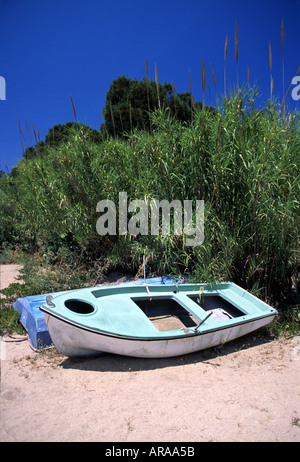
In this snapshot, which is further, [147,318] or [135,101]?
[135,101]

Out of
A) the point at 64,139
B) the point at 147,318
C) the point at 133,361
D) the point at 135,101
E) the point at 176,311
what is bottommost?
the point at 133,361

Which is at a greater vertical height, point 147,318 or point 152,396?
point 147,318

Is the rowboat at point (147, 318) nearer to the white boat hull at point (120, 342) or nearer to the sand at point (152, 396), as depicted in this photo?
the white boat hull at point (120, 342)

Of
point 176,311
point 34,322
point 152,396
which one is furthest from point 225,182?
point 34,322

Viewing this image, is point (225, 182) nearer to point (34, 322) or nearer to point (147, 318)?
point (147, 318)

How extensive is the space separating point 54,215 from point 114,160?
5.46 ft

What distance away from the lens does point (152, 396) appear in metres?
2.82

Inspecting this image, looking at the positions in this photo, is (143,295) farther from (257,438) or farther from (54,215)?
(54,215)

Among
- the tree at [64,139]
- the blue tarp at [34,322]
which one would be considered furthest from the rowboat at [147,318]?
the tree at [64,139]

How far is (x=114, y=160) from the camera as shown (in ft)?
18.3

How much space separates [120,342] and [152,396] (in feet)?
1.70

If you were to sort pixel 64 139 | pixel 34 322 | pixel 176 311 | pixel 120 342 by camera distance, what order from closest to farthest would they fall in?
pixel 120 342, pixel 34 322, pixel 176 311, pixel 64 139

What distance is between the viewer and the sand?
2371 mm

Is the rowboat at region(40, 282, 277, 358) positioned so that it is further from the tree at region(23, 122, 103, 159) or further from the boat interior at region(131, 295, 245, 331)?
the tree at region(23, 122, 103, 159)
